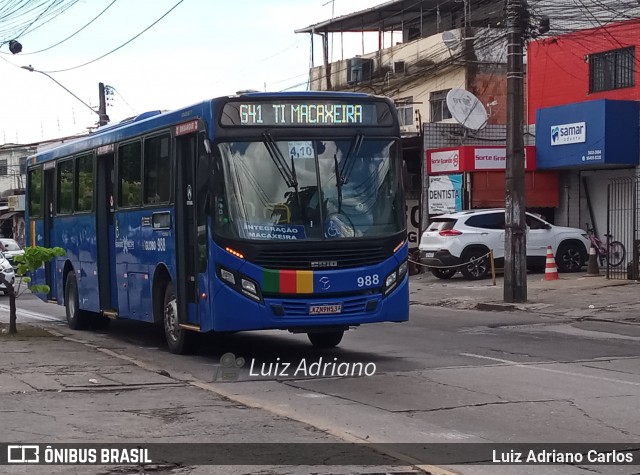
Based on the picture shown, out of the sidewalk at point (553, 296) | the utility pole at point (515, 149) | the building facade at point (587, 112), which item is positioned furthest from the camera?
the building facade at point (587, 112)

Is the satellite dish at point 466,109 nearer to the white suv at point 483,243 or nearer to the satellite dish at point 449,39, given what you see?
the white suv at point 483,243

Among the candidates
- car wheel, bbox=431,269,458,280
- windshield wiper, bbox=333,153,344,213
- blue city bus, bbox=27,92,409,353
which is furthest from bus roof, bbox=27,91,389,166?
car wheel, bbox=431,269,458,280

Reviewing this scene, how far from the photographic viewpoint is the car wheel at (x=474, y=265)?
27.2 meters

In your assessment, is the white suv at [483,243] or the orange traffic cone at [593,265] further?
the white suv at [483,243]

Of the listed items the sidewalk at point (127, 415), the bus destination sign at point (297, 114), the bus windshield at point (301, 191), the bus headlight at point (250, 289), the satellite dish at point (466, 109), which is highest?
the satellite dish at point (466, 109)

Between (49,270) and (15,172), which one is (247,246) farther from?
(15,172)

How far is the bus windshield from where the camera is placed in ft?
40.4

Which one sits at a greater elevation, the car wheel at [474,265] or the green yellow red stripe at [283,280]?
the green yellow red stripe at [283,280]

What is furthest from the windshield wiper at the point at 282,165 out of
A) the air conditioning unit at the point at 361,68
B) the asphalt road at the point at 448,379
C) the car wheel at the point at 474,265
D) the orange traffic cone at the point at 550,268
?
the air conditioning unit at the point at 361,68

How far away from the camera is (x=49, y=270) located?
66.4 ft

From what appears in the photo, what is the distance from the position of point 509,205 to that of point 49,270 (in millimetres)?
9433

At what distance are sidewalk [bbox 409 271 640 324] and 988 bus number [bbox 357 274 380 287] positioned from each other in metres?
7.30

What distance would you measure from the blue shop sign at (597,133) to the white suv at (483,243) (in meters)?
2.08

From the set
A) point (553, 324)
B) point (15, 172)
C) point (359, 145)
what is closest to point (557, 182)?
point (553, 324)
